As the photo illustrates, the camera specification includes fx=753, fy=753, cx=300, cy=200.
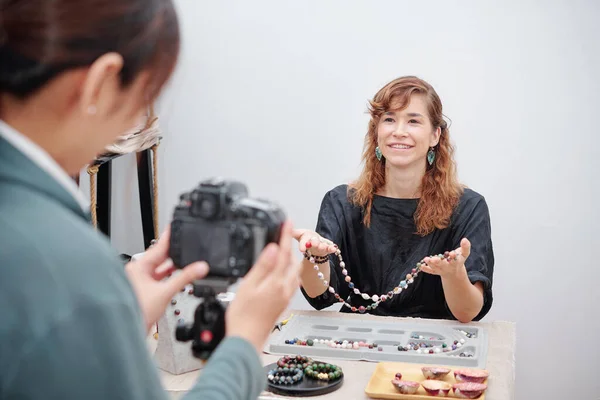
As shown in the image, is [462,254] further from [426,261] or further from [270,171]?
[270,171]

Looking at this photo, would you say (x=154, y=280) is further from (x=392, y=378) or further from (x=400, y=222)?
(x=400, y=222)

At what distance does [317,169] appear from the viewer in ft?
11.3

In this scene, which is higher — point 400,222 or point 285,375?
point 400,222

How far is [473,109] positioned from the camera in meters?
3.24

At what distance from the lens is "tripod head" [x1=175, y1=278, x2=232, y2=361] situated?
3.03 feet

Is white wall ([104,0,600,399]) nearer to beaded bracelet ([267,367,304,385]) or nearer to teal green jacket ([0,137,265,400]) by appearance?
beaded bracelet ([267,367,304,385])

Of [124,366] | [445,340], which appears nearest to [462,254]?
[445,340]

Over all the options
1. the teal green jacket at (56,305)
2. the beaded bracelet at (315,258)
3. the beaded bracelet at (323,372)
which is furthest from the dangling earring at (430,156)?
the teal green jacket at (56,305)

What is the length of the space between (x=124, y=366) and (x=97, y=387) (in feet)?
0.10

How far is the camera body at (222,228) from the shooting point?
36.0 inches

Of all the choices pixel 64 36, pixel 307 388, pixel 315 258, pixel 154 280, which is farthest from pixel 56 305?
pixel 315 258

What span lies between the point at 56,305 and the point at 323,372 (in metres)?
1.11

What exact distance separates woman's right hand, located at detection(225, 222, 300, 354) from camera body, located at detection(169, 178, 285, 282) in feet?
0.06

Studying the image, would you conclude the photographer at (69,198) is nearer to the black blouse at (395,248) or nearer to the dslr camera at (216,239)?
the dslr camera at (216,239)
